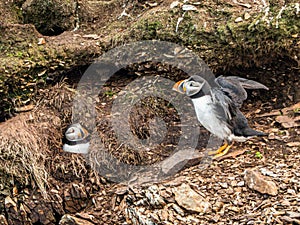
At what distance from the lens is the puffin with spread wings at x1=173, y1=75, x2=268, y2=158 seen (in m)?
3.99

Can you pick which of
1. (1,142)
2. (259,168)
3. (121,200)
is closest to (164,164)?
(121,200)

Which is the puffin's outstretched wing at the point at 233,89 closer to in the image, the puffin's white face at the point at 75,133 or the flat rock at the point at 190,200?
the flat rock at the point at 190,200

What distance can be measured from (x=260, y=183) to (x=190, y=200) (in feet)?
1.69

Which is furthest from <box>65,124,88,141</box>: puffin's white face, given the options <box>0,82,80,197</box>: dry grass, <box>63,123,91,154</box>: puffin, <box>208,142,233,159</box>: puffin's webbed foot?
<box>208,142,233,159</box>: puffin's webbed foot

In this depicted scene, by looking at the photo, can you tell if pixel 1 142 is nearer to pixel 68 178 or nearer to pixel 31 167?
pixel 31 167

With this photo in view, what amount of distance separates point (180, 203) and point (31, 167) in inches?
50.4

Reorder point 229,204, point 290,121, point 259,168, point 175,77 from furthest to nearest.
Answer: point 175,77 → point 290,121 → point 259,168 → point 229,204

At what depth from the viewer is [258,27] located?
169 inches

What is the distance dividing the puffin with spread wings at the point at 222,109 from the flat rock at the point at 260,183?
49cm

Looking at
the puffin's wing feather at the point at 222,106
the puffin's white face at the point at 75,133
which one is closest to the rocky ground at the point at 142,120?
the puffin's white face at the point at 75,133

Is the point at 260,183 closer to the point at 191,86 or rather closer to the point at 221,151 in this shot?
the point at 221,151

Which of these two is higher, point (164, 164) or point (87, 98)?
point (87, 98)

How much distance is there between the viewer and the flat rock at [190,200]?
339cm

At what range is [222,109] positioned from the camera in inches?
157
